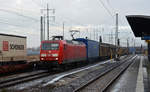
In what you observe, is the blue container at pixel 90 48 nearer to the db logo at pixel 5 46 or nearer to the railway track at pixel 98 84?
the railway track at pixel 98 84

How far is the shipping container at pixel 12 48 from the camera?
53.5 ft

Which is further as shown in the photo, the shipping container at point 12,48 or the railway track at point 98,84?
the shipping container at point 12,48

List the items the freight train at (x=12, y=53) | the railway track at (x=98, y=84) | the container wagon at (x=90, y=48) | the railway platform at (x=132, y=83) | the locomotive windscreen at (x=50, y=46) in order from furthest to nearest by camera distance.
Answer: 1. the container wagon at (x=90, y=48)
2. the locomotive windscreen at (x=50, y=46)
3. the freight train at (x=12, y=53)
4. the railway platform at (x=132, y=83)
5. the railway track at (x=98, y=84)

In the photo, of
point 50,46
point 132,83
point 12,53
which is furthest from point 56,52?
point 132,83

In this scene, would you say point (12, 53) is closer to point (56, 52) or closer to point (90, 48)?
point (56, 52)

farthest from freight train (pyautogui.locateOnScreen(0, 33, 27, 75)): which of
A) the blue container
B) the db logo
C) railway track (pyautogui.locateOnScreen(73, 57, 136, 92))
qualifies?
the blue container

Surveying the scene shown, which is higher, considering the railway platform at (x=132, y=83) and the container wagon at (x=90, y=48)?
the container wagon at (x=90, y=48)

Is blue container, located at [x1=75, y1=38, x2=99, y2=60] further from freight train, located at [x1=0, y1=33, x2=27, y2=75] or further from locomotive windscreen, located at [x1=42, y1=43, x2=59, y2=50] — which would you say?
freight train, located at [x1=0, y1=33, x2=27, y2=75]

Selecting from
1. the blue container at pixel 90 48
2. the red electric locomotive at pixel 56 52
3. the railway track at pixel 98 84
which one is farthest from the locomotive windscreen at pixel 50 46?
the blue container at pixel 90 48

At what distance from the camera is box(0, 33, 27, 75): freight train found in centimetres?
1627

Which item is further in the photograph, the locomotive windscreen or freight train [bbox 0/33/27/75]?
the locomotive windscreen

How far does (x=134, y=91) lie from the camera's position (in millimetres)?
10852

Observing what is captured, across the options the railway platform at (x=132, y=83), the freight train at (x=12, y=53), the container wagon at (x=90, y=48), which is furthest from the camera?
the container wagon at (x=90, y=48)

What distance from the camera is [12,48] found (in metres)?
17.5
